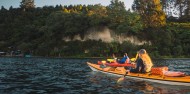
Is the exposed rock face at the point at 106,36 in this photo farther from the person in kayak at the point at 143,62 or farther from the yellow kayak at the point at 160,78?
the person in kayak at the point at 143,62

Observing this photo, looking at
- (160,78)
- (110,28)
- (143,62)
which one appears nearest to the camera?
(160,78)

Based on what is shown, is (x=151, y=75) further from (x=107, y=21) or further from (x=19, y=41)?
(x=19, y=41)

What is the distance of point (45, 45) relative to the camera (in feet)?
288

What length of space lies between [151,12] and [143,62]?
222 feet

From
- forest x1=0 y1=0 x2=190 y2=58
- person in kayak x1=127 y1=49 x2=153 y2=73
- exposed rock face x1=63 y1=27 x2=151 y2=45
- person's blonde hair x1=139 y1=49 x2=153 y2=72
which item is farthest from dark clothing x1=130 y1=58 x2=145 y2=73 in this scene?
exposed rock face x1=63 y1=27 x2=151 y2=45

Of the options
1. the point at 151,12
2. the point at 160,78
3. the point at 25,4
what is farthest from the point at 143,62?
the point at 25,4

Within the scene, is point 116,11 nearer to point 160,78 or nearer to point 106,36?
point 106,36

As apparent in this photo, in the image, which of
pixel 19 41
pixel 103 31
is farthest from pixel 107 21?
pixel 19 41

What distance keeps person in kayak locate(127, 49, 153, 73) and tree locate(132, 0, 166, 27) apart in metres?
63.9

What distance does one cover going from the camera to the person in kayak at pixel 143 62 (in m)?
20.6

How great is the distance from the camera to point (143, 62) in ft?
68.3

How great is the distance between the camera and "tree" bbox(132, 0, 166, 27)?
275 ft

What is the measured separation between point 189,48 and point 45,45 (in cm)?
4498

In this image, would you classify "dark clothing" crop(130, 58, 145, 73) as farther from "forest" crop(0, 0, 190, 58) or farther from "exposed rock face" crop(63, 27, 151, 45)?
"exposed rock face" crop(63, 27, 151, 45)
